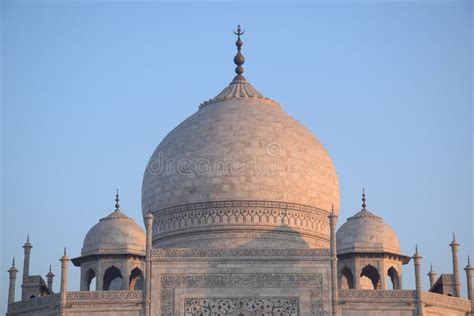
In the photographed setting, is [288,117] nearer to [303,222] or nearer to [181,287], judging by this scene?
[303,222]

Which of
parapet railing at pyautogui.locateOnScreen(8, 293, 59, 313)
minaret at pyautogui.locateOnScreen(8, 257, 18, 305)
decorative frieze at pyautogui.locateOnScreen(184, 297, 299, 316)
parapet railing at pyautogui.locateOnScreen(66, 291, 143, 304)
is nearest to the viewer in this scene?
decorative frieze at pyautogui.locateOnScreen(184, 297, 299, 316)

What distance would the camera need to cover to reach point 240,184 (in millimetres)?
25000

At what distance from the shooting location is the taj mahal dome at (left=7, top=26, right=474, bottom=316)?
2242 centimetres

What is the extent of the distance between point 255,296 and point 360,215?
4152 millimetres

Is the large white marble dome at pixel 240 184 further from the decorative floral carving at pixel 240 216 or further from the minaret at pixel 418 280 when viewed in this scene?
the minaret at pixel 418 280

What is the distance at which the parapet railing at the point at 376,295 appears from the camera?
22.4 metres

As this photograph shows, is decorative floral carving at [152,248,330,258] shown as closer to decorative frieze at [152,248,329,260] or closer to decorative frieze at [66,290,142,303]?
decorative frieze at [152,248,329,260]

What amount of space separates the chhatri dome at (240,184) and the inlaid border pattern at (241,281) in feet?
6.14

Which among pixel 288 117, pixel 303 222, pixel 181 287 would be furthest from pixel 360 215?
pixel 181 287

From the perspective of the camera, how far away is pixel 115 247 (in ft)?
80.6

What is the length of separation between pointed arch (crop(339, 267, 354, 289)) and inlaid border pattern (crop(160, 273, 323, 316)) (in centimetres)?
250

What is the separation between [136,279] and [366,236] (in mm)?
5206

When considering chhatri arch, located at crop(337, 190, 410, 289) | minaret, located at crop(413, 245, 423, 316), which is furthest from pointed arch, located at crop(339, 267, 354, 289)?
minaret, located at crop(413, 245, 423, 316)

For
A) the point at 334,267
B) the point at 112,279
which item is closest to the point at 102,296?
the point at 112,279
